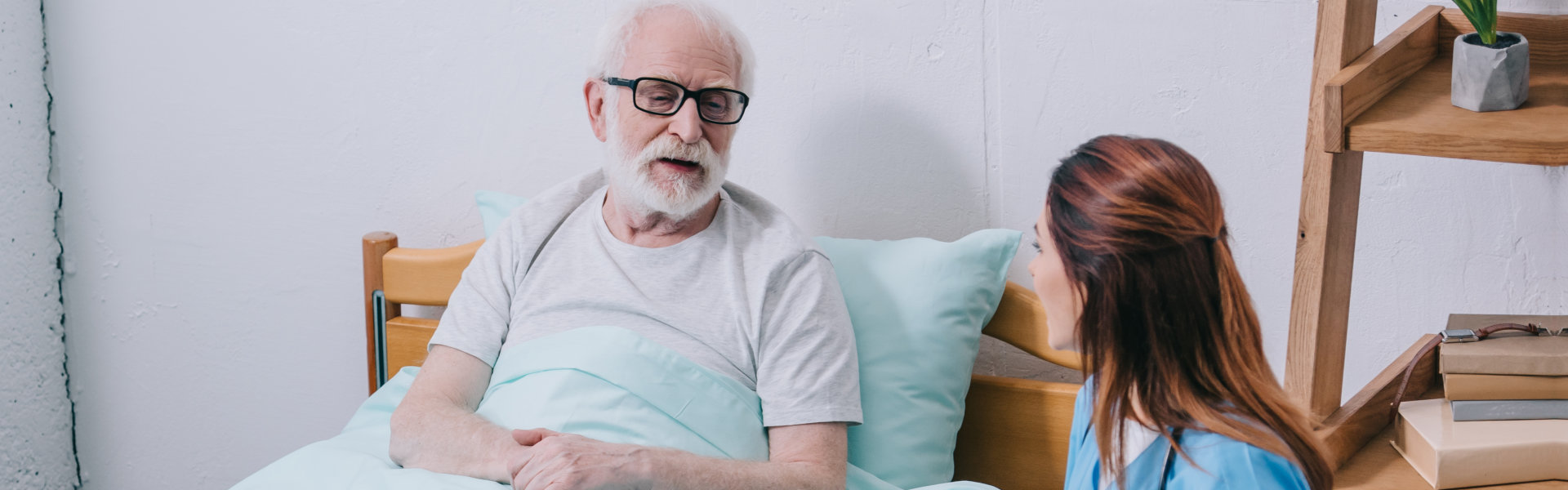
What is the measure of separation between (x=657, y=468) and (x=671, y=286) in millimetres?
277

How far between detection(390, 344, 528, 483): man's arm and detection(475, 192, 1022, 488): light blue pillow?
43 centimetres

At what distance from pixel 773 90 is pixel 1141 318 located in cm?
83

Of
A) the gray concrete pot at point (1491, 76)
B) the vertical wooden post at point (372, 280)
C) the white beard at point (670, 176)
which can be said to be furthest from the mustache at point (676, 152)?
the gray concrete pot at point (1491, 76)

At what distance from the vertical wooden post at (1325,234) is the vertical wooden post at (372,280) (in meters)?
1.25

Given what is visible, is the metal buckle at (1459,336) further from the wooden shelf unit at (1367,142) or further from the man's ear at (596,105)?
the man's ear at (596,105)

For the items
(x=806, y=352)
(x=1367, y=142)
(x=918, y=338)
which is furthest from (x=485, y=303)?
(x=1367, y=142)

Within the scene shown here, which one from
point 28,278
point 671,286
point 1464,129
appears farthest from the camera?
point 28,278

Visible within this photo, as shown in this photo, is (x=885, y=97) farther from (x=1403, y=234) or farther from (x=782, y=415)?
(x=1403, y=234)

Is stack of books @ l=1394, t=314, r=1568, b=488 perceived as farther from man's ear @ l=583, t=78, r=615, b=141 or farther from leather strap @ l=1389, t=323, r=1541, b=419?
man's ear @ l=583, t=78, r=615, b=141

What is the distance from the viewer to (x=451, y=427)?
1.32 metres

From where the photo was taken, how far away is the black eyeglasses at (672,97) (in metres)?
1.38

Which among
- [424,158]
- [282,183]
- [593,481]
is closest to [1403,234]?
[593,481]

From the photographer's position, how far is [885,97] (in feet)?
5.10

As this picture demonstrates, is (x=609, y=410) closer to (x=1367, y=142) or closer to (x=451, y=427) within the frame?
(x=451, y=427)
